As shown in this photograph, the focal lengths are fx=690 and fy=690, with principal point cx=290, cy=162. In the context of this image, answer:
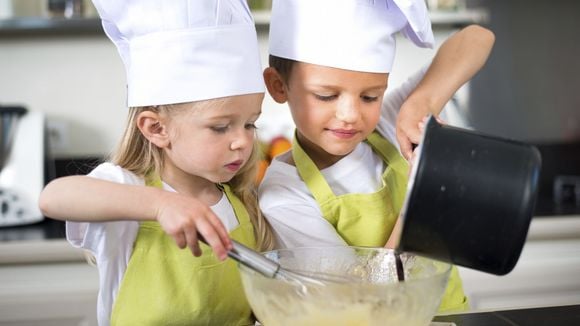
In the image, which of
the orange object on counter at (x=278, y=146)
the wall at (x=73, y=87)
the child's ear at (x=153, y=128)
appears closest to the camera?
the child's ear at (x=153, y=128)

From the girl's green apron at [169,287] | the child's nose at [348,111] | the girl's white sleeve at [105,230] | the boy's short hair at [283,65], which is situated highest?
the boy's short hair at [283,65]

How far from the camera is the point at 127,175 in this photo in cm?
91

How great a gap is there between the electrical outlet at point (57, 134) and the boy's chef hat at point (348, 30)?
1330mm

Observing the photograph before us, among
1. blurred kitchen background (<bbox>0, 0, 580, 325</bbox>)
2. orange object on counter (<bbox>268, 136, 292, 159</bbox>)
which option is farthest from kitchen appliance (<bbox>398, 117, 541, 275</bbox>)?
orange object on counter (<bbox>268, 136, 292, 159</bbox>)

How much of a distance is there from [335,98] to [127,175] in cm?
31

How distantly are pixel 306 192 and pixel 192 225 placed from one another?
1.32ft

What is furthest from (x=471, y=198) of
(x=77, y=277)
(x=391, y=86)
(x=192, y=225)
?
(x=391, y=86)

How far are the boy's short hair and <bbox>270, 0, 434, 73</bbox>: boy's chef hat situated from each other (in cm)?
2

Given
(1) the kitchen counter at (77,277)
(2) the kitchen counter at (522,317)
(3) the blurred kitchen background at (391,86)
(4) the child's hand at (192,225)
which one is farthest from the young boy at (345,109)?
(3) the blurred kitchen background at (391,86)

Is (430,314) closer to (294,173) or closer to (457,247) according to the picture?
(457,247)

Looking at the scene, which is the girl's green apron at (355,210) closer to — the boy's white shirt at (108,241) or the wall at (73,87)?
the boy's white shirt at (108,241)

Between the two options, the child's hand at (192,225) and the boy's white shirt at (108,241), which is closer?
the child's hand at (192,225)

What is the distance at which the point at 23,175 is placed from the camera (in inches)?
69.7

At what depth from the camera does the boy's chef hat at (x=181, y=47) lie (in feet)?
2.75
